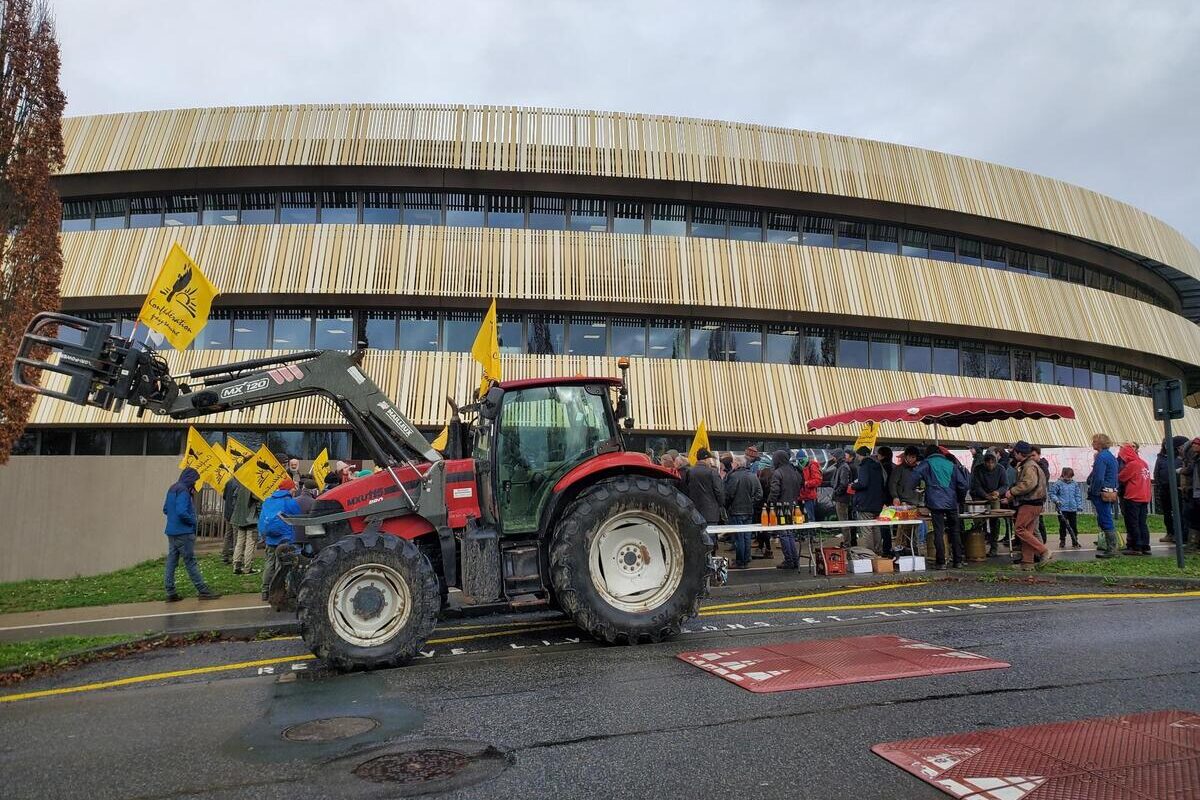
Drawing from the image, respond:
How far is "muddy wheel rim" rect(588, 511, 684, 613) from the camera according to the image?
24.6 ft

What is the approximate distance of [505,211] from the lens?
82.0 feet

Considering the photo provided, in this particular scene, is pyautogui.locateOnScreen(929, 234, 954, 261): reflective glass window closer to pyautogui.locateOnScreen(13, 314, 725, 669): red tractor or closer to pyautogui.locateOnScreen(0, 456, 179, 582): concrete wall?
pyautogui.locateOnScreen(13, 314, 725, 669): red tractor

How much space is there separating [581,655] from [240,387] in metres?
4.05

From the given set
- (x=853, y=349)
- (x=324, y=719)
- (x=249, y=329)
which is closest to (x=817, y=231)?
(x=853, y=349)

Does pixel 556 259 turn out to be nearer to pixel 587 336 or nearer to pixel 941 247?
pixel 587 336

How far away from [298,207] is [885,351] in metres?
20.4

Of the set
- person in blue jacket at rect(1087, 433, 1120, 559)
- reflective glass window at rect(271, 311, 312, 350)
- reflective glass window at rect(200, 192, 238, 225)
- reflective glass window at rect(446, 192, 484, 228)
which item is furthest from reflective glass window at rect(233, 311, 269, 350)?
person in blue jacket at rect(1087, 433, 1120, 559)

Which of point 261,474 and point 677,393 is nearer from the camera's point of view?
point 261,474

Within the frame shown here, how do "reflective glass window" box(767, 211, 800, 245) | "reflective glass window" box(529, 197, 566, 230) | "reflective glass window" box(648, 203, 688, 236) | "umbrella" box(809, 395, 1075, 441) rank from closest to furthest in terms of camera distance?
"umbrella" box(809, 395, 1075, 441) < "reflective glass window" box(529, 197, 566, 230) < "reflective glass window" box(648, 203, 688, 236) < "reflective glass window" box(767, 211, 800, 245)

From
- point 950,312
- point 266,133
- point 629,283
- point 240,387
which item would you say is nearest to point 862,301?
point 950,312

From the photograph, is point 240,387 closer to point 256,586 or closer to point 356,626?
point 356,626

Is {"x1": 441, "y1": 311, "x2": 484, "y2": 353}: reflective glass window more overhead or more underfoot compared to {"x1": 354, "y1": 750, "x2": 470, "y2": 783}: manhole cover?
more overhead

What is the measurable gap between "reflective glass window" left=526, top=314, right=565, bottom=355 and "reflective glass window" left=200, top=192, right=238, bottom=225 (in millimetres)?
10444

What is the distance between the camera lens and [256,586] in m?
12.8
